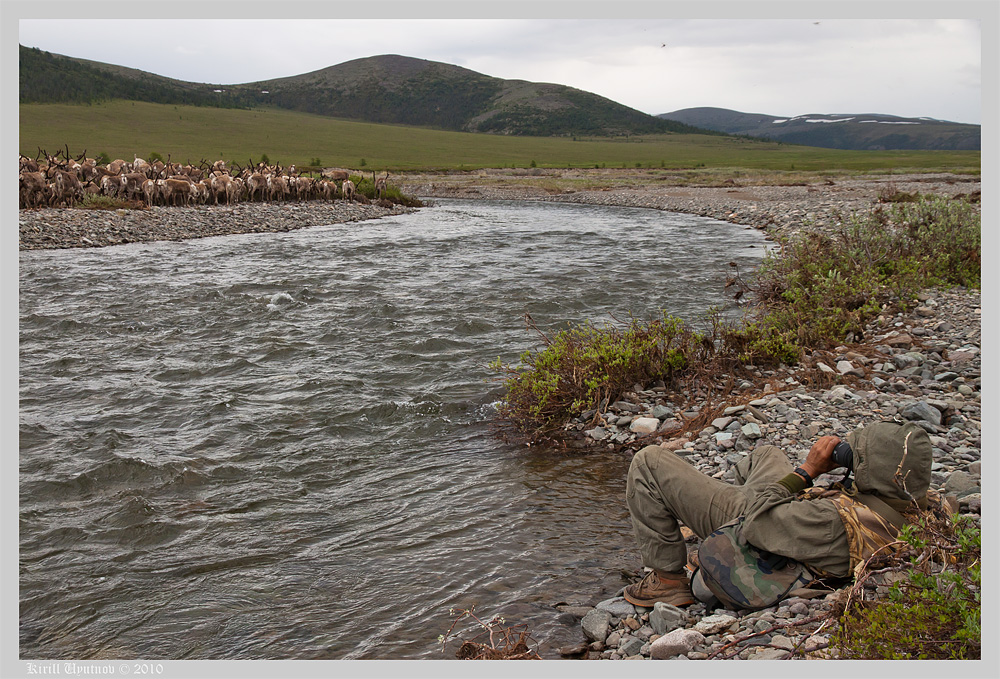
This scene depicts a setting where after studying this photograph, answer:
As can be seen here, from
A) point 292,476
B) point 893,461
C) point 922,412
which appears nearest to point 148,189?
point 292,476

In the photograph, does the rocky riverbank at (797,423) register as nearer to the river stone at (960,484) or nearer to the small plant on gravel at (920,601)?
the river stone at (960,484)

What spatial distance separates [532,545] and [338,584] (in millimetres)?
1342

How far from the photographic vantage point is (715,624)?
3.52 metres

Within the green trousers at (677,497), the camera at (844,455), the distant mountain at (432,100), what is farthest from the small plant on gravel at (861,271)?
the distant mountain at (432,100)

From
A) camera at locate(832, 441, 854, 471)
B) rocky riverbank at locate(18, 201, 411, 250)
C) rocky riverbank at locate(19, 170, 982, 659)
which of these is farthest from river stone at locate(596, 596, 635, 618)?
rocky riverbank at locate(18, 201, 411, 250)

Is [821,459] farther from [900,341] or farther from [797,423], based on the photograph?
[900,341]

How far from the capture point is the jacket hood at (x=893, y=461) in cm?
326

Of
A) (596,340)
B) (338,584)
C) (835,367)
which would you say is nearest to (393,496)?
(338,584)

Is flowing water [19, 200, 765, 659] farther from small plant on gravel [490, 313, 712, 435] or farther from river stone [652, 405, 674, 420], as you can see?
river stone [652, 405, 674, 420]

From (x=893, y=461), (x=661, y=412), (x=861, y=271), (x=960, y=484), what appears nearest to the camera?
A: (x=893, y=461)

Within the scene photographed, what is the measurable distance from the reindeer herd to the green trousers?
20.6 metres

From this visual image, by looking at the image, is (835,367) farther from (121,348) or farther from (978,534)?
(121,348)

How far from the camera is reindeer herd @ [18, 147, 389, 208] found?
20.7m

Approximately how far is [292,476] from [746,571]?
400cm
